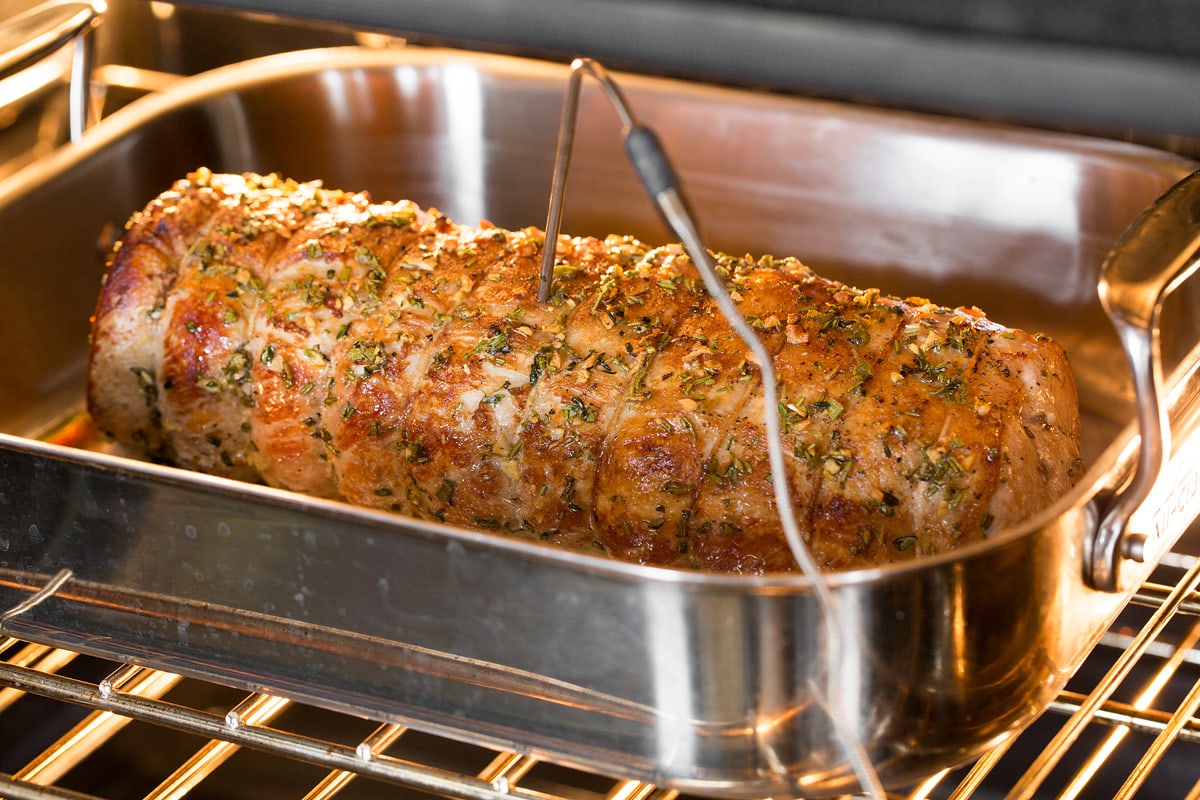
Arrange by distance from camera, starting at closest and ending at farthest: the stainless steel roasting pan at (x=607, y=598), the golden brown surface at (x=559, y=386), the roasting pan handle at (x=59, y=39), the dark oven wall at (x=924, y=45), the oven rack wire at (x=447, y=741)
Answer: the dark oven wall at (x=924, y=45) → the stainless steel roasting pan at (x=607, y=598) → the oven rack wire at (x=447, y=741) → the golden brown surface at (x=559, y=386) → the roasting pan handle at (x=59, y=39)

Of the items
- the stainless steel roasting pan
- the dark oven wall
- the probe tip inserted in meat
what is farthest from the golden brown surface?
the dark oven wall

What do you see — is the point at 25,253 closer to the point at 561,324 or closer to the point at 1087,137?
the point at 561,324

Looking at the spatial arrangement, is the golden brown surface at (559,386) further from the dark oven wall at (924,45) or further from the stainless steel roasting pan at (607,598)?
the dark oven wall at (924,45)

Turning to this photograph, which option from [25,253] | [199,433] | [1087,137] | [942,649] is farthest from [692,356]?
[25,253]

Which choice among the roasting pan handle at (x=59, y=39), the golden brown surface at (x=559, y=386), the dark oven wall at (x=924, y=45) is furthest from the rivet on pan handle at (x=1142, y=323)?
the roasting pan handle at (x=59, y=39)

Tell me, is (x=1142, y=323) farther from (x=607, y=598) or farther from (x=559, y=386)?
(x=559, y=386)

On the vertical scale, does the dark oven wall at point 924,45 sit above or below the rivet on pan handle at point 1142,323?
above

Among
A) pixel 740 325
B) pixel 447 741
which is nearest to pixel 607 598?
pixel 740 325

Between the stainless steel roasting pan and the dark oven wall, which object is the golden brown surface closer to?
the stainless steel roasting pan
